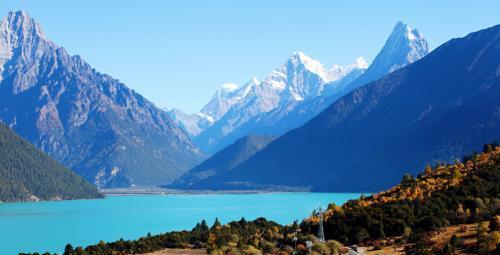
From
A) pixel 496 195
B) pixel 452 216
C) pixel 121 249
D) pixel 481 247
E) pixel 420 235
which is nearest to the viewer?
pixel 481 247

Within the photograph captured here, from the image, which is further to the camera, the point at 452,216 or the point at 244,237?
the point at 244,237

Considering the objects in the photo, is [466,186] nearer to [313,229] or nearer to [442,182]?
[442,182]

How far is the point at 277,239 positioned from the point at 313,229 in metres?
5.35

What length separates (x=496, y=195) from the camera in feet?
377

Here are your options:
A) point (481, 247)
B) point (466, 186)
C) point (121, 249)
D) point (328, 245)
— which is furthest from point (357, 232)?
point (121, 249)

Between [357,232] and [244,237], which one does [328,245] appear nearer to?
[357,232]

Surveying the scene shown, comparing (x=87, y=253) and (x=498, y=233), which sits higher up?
(x=87, y=253)

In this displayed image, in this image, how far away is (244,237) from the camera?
128m

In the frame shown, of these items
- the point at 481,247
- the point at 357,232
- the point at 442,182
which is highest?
the point at 442,182

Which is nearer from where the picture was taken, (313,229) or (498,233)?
(498,233)

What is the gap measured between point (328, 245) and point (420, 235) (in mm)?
10336

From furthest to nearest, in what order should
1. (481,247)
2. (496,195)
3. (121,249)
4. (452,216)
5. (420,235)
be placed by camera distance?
Answer: (121,249), (496,195), (452,216), (420,235), (481,247)

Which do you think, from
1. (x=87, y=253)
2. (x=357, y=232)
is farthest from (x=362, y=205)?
(x=87, y=253)

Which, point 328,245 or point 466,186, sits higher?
point 466,186
